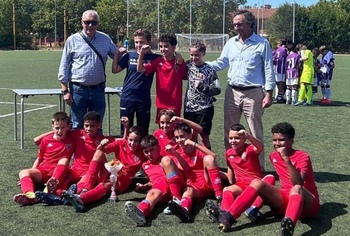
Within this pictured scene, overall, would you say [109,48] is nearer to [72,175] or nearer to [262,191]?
[72,175]

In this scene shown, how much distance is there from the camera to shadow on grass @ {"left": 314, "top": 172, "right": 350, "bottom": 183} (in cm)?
695

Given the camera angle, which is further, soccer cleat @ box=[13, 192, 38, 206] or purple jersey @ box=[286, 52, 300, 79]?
purple jersey @ box=[286, 52, 300, 79]

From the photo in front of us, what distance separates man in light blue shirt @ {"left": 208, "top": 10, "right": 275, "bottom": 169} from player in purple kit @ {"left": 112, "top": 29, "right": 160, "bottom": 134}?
0.85 meters

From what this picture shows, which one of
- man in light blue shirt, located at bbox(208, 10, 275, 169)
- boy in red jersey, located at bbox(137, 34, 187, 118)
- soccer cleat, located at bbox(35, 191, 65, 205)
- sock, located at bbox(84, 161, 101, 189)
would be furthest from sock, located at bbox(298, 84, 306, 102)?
soccer cleat, located at bbox(35, 191, 65, 205)

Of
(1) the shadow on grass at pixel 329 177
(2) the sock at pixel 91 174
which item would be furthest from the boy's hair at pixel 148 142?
(1) the shadow on grass at pixel 329 177

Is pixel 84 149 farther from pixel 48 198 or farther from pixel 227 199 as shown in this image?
pixel 227 199

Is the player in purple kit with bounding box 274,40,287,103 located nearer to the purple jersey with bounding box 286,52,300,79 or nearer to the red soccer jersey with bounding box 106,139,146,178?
the purple jersey with bounding box 286,52,300,79

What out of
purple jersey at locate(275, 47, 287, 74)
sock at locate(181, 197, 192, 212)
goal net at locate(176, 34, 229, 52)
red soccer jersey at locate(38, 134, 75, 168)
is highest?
goal net at locate(176, 34, 229, 52)

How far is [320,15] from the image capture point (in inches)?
Answer: 2827

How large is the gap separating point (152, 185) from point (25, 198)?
1366mm

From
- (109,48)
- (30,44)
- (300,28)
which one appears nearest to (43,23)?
(30,44)

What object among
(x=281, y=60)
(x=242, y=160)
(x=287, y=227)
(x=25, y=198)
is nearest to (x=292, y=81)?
(x=281, y=60)

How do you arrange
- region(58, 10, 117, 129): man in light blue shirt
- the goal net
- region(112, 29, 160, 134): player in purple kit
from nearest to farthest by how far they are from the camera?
1. region(112, 29, 160, 134): player in purple kit
2. region(58, 10, 117, 129): man in light blue shirt
3. the goal net

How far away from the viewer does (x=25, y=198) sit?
18.9ft
